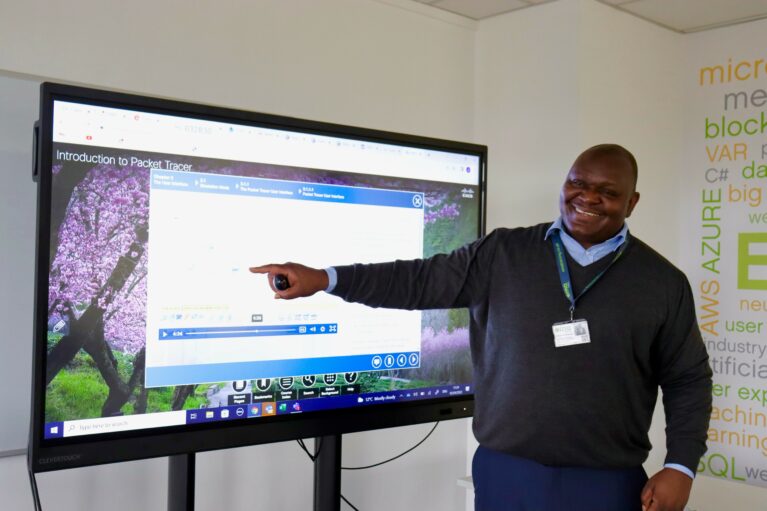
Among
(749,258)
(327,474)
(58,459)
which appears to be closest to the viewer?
(58,459)

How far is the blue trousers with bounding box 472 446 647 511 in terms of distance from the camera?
218cm

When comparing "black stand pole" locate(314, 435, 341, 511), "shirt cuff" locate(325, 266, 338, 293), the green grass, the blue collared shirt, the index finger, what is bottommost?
"black stand pole" locate(314, 435, 341, 511)

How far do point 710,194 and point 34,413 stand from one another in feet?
11.0

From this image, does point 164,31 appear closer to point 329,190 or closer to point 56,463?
point 329,190

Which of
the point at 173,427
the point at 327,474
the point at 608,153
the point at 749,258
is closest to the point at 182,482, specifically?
the point at 173,427

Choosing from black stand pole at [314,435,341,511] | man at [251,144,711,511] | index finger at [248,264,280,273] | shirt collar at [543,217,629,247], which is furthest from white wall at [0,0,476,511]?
shirt collar at [543,217,629,247]

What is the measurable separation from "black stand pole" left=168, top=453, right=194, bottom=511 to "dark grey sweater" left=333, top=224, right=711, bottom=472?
0.58m

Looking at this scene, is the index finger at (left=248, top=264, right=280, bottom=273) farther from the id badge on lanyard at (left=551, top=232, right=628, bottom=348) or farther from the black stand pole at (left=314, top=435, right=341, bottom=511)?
the id badge on lanyard at (left=551, top=232, right=628, bottom=348)

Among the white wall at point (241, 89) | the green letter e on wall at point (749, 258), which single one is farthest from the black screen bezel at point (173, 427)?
the green letter e on wall at point (749, 258)

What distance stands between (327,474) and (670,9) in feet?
8.80

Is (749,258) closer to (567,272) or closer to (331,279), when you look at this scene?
(567,272)

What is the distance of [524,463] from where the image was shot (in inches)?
87.3

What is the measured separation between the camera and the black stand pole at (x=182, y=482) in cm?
209

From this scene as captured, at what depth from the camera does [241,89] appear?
3127mm
